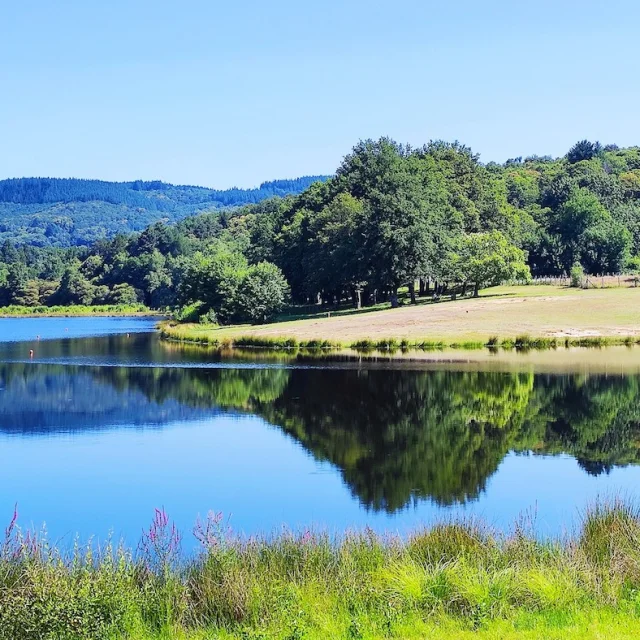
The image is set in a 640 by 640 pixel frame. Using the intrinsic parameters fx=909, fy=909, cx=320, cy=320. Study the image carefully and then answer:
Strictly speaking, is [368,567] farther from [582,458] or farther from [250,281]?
[250,281]

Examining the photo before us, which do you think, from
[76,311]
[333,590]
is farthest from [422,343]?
[76,311]

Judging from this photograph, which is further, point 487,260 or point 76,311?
point 76,311

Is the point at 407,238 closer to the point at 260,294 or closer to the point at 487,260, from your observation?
the point at 487,260

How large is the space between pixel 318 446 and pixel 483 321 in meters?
45.8

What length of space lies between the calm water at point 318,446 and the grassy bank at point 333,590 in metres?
3.52

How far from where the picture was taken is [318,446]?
29219mm

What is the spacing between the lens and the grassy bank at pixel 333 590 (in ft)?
35.6

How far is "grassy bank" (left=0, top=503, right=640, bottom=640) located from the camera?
35.6ft

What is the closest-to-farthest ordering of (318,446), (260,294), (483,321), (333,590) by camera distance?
(333,590), (318,446), (483,321), (260,294)

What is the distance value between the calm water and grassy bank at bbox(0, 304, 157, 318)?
130 meters

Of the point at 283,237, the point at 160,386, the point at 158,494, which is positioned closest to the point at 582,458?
the point at 158,494

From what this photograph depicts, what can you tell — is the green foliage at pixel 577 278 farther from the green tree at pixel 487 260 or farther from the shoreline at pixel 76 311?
the shoreline at pixel 76 311

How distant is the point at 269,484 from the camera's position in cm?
2398

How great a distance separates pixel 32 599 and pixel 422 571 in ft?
16.6
